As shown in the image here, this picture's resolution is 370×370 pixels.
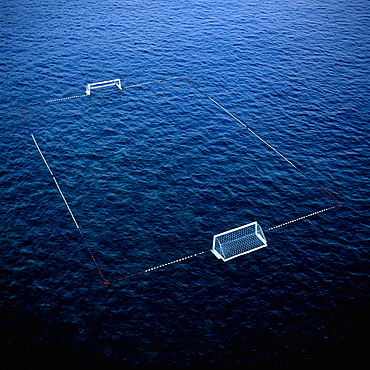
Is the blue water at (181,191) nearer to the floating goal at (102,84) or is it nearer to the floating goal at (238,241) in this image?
the floating goal at (102,84)

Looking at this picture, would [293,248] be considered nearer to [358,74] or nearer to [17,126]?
[17,126]

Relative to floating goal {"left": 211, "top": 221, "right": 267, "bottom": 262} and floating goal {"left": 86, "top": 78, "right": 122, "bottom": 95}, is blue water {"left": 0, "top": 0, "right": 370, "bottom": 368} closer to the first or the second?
floating goal {"left": 86, "top": 78, "right": 122, "bottom": 95}

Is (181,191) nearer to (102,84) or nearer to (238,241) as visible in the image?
(238,241)

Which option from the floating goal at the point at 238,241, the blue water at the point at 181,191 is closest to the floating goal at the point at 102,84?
the blue water at the point at 181,191

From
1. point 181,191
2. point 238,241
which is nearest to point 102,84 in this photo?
point 181,191

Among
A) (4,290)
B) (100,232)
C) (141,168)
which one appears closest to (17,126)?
(141,168)
